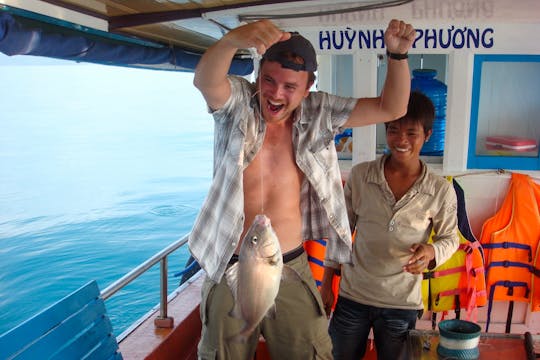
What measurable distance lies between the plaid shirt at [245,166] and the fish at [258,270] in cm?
29

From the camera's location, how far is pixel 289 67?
1.90 meters

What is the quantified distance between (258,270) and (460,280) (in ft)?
8.15

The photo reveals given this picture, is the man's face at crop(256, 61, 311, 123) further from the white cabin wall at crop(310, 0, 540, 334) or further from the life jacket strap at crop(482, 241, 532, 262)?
the life jacket strap at crop(482, 241, 532, 262)

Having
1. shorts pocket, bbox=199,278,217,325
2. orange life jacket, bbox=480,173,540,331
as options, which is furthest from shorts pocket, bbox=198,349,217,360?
orange life jacket, bbox=480,173,540,331

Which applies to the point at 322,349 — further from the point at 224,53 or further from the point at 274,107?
the point at 224,53

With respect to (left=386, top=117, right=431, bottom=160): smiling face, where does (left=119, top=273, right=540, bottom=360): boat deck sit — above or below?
below

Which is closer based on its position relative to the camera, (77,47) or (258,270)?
(258,270)

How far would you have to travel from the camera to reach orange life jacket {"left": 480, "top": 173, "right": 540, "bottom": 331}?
3727 mm

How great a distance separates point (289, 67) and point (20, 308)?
52.7ft

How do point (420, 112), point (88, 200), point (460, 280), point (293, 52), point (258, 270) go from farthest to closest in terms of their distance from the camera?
point (88, 200) → point (460, 280) → point (420, 112) → point (293, 52) → point (258, 270)

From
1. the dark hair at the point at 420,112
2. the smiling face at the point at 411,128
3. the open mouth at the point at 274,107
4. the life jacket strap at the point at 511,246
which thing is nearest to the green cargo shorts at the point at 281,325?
the open mouth at the point at 274,107

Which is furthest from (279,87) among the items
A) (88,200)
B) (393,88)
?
(88,200)

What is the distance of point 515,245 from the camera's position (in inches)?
149

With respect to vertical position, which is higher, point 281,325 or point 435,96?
point 435,96
